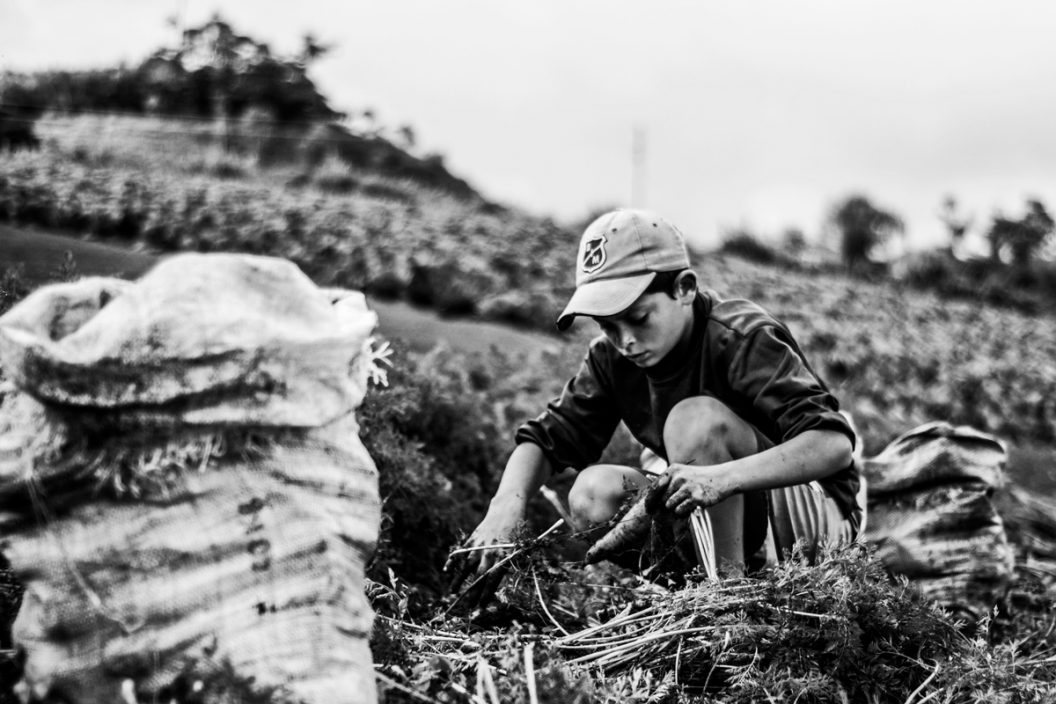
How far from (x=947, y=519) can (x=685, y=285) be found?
1.86 meters

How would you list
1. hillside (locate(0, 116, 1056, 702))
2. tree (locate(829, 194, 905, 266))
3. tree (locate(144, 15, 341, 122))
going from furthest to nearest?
tree (locate(829, 194, 905, 266)) < tree (locate(144, 15, 341, 122)) < hillside (locate(0, 116, 1056, 702))

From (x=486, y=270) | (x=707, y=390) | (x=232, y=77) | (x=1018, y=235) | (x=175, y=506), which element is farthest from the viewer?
(x=1018, y=235)

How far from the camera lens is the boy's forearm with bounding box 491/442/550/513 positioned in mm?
2977

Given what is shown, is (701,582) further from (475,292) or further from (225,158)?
(225,158)

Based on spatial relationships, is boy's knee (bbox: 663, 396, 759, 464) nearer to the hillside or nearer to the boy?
the boy

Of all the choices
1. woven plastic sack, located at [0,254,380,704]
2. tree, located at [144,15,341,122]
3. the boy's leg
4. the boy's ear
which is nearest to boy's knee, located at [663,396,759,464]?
the boy's leg

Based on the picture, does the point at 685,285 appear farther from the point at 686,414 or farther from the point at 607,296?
the point at 686,414

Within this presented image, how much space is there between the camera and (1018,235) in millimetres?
21266

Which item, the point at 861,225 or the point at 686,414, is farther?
the point at 861,225

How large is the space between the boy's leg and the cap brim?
35 centimetres

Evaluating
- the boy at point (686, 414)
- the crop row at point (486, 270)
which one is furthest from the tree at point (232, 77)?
the boy at point (686, 414)

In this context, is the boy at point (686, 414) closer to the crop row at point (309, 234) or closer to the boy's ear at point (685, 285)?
the boy's ear at point (685, 285)

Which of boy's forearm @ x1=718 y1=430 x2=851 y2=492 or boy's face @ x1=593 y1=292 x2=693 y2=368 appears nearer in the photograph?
boy's forearm @ x1=718 y1=430 x2=851 y2=492

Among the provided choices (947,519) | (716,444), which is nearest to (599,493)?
(716,444)
